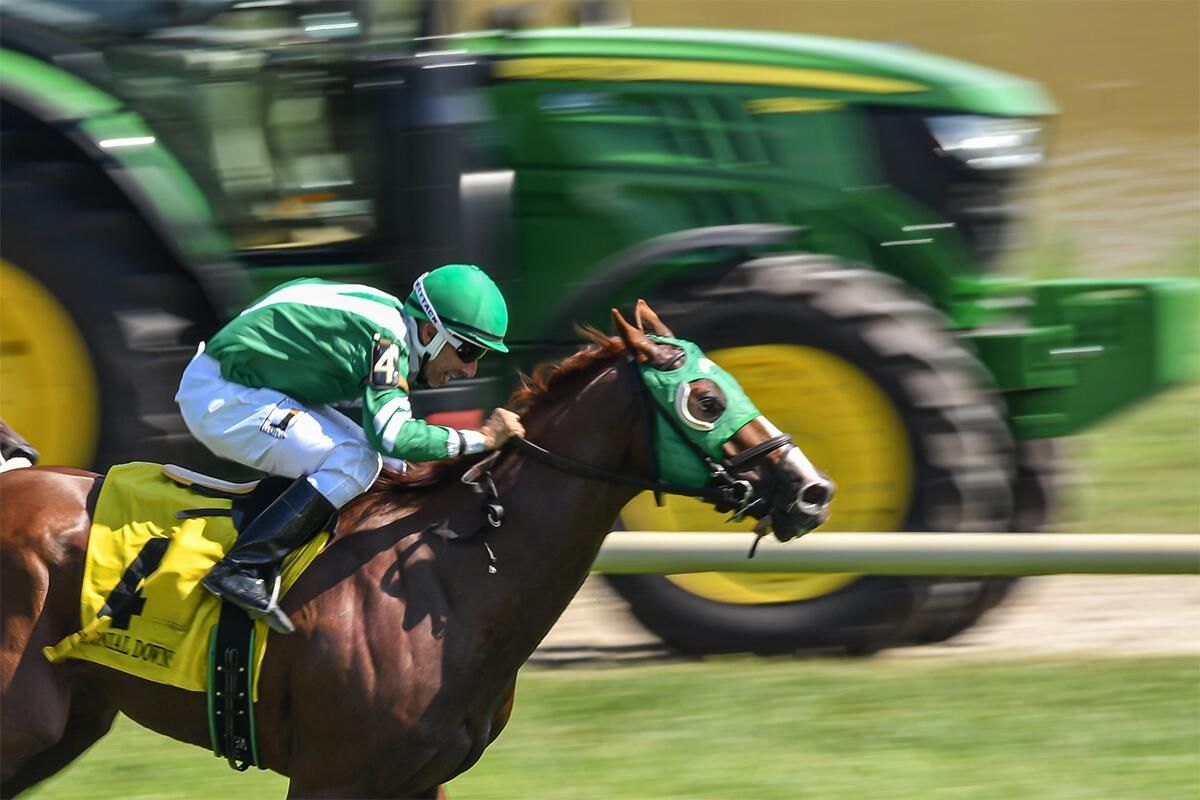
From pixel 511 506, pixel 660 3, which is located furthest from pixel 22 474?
pixel 660 3

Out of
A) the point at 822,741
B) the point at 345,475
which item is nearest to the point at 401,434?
the point at 345,475

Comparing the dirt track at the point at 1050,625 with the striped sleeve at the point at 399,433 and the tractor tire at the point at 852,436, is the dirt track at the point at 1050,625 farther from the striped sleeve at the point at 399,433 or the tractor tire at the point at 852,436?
the striped sleeve at the point at 399,433

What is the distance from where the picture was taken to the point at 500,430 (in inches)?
173

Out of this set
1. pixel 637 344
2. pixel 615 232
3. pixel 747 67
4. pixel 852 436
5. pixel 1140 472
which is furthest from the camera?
pixel 1140 472

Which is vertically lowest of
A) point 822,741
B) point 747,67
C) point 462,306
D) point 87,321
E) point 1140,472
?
point 1140,472

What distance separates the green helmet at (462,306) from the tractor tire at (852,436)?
2.58 meters

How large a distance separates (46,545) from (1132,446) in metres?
7.53

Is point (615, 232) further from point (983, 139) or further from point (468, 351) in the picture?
point (468, 351)

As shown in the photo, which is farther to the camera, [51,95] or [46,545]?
[51,95]

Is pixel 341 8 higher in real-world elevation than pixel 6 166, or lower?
higher

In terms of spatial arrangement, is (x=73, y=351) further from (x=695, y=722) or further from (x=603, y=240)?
(x=695, y=722)

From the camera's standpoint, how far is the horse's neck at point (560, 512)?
439 cm

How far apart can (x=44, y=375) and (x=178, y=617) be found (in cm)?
300

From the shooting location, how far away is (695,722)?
19.9 feet
